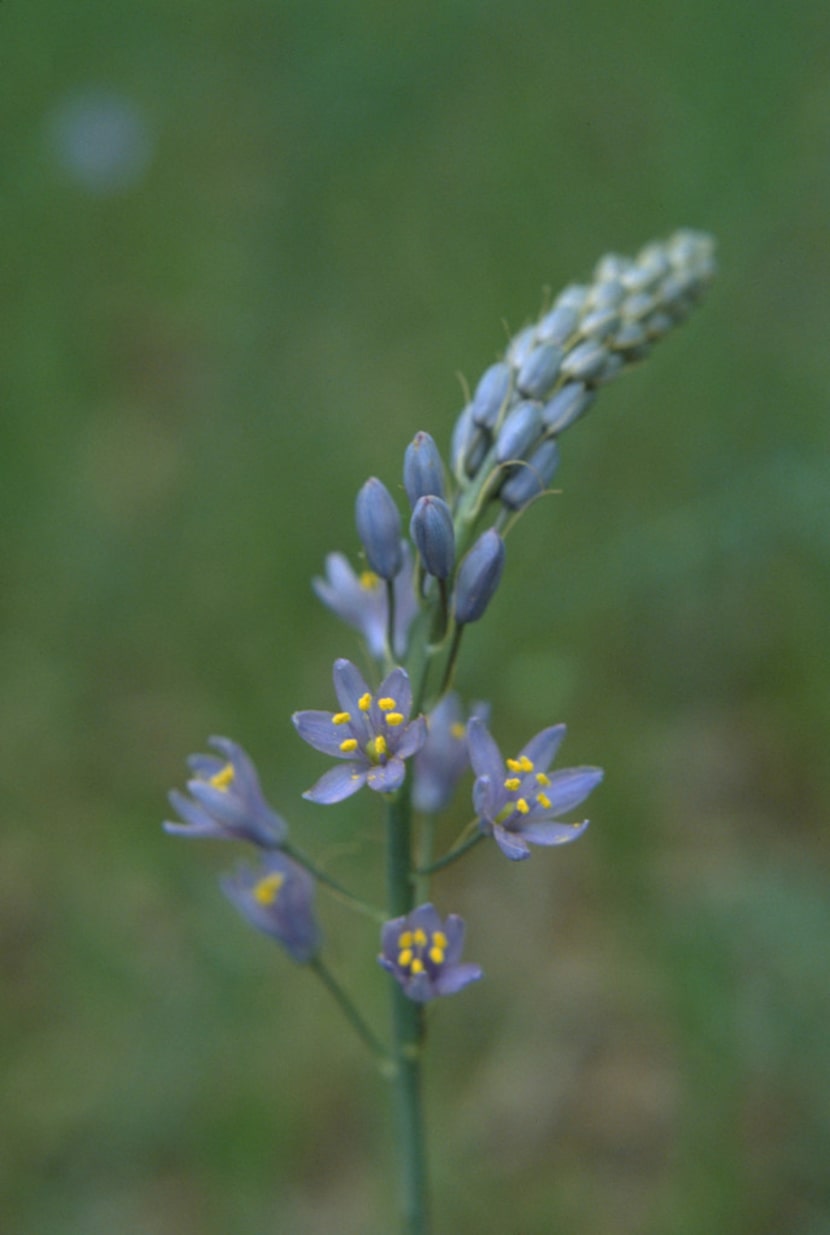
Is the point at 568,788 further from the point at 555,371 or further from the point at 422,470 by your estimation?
the point at 555,371

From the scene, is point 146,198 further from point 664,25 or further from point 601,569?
point 601,569

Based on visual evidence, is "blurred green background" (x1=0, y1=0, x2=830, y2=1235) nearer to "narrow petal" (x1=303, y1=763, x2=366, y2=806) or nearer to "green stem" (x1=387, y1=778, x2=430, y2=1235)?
"green stem" (x1=387, y1=778, x2=430, y2=1235)

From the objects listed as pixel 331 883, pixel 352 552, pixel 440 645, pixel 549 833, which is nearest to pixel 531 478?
pixel 440 645

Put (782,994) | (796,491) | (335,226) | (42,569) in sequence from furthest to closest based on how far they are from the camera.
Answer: (335,226), (42,569), (796,491), (782,994)

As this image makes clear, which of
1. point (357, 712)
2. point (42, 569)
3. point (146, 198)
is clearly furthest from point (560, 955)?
point (146, 198)

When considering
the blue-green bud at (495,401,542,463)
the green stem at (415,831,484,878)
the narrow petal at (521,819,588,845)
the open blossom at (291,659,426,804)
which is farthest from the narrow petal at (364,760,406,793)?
the blue-green bud at (495,401,542,463)
